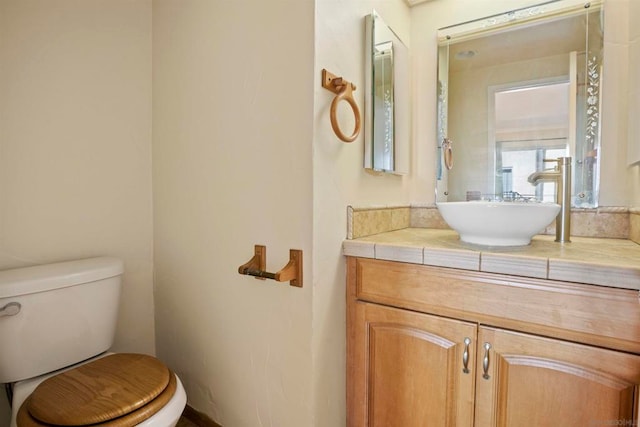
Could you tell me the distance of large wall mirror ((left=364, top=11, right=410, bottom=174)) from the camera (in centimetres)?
128

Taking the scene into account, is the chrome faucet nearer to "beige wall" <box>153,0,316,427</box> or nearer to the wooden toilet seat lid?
"beige wall" <box>153,0,316,427</box>

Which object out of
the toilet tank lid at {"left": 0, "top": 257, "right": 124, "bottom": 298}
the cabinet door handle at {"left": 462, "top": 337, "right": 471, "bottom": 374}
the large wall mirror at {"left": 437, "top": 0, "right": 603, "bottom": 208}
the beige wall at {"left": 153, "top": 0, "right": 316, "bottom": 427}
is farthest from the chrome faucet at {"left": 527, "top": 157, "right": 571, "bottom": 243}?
Answer: the toilet tank lid at {"left": 0, "top": 257, "right": 124, "bottom": 298}

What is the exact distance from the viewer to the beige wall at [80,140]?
122cm

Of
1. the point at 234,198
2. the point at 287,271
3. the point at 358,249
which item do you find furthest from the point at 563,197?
the point at 234,198

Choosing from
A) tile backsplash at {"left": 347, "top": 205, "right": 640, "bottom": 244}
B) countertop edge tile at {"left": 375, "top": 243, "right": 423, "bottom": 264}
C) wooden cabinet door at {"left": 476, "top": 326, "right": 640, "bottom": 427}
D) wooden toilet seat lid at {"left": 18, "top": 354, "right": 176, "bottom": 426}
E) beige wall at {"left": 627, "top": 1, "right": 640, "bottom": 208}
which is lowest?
wooden toilet seat lid at {"left": 18, "top": 354, "right": 176, "bottom": 426}

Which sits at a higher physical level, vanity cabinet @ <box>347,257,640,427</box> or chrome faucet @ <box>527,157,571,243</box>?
chrome faucet @ <box>527,157,571,243</box>

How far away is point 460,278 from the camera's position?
0.95 m

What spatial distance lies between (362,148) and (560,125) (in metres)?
0.81

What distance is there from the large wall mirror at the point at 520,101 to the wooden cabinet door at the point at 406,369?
75 cm

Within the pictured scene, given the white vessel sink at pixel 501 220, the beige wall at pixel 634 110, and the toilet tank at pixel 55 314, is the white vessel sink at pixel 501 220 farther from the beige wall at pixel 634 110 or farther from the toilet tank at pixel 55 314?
the toilet tank at pixel 55 314

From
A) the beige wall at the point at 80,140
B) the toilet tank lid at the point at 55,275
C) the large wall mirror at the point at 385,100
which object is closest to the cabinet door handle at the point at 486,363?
the large wall mirror at the point at 385,100

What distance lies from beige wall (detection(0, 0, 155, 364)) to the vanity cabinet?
1101 millimetres

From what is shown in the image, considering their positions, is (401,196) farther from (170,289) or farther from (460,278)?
(170,289)

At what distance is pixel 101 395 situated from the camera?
3.15 ft
